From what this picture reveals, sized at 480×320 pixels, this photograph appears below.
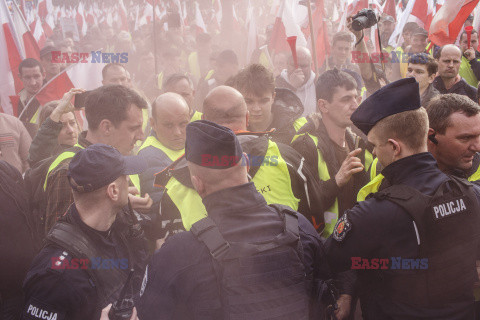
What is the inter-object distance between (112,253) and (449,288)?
6.21 feet

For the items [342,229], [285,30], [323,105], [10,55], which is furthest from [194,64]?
[342,229]

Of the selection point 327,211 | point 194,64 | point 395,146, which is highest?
point 395,146

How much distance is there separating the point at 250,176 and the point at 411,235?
3.16ft

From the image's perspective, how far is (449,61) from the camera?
527 centimetres

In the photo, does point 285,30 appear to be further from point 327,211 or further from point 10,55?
point 327,211

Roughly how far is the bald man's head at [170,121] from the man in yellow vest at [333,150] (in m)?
1.10

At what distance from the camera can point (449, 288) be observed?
6.32 feet

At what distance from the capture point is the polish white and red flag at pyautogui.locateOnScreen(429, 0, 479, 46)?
542cm

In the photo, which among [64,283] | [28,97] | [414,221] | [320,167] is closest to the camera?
[414,221]

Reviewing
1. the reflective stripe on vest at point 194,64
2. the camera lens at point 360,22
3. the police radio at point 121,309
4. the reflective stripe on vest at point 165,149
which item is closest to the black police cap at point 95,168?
the police radio at point 121,309

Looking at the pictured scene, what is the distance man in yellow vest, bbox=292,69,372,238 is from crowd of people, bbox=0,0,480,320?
13 mm

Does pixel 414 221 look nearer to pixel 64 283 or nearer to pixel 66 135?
pixel 64 283

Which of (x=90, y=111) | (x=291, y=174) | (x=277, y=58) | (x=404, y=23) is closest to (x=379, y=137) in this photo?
(x=291, y=174)

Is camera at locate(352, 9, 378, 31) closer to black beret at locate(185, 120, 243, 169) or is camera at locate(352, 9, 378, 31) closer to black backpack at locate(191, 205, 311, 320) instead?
black beret at locate(185, 120, 243, 169)
